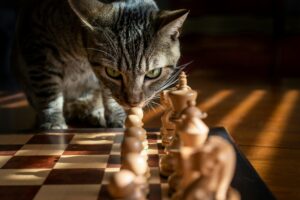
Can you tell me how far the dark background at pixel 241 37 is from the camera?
3.43m

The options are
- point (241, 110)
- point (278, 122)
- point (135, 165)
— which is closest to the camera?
point (135, 165)

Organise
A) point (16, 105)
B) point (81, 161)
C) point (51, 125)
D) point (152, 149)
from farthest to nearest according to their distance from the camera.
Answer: point (16, 105) < point (51, 125) < point (152, 149) < point (81, 161)

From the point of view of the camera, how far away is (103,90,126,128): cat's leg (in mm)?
1686

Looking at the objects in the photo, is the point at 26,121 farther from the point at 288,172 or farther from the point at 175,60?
the point at 288,172

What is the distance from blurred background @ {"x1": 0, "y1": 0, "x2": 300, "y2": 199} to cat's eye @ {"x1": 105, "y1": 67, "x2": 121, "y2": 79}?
0.35 metres

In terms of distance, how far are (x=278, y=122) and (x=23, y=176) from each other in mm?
1043

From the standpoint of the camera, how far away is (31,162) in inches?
42.1

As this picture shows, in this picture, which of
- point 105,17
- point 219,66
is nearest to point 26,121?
point 105,17

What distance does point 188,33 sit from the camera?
3.65 m

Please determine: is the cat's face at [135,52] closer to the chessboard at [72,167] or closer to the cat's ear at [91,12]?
the cat's ear at [91,12]

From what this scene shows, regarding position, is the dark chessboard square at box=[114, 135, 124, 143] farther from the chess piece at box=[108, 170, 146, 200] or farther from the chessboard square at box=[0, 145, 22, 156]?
the chess piece at box=[108, 170, 146, 200]

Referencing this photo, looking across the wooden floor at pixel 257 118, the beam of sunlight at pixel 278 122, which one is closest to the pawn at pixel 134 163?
the wooden floor at pixel 257 118

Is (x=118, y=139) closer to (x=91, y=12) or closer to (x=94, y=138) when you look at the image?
(x=94, y=138)

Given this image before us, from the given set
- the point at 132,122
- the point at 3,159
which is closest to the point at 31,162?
the point at 3,159
